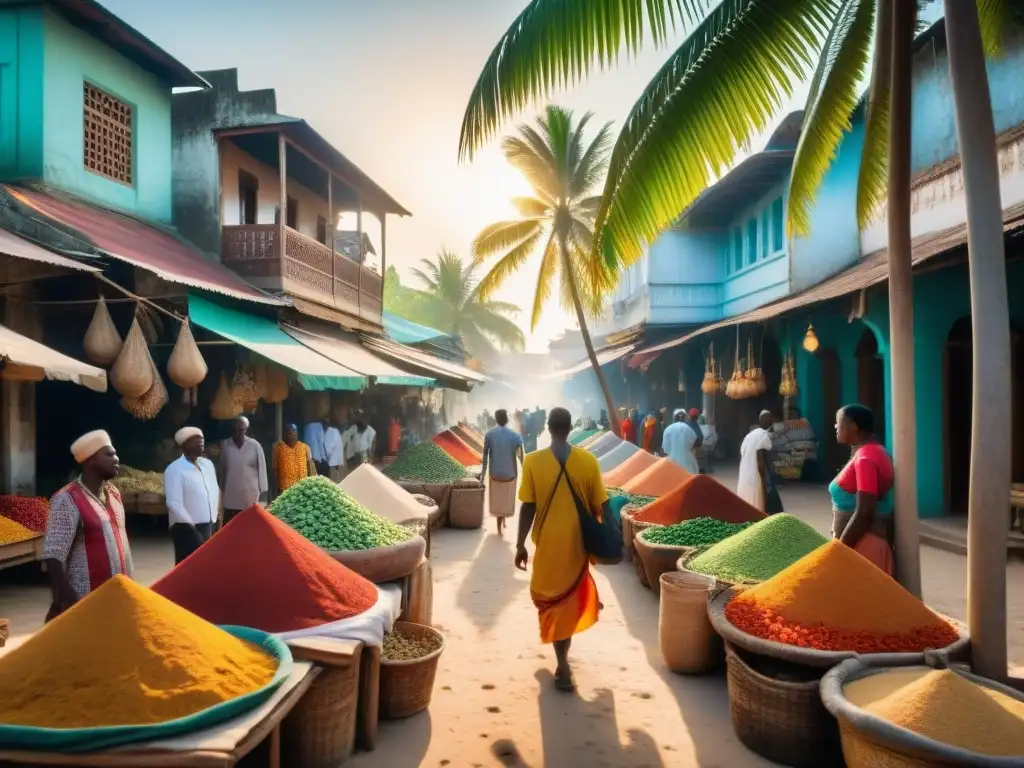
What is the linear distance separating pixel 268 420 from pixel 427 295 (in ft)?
80.1

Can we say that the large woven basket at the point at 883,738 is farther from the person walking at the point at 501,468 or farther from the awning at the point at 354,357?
the awning at the point at 354,357

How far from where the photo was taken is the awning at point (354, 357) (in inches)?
423

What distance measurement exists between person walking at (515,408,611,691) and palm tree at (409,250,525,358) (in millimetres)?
29342

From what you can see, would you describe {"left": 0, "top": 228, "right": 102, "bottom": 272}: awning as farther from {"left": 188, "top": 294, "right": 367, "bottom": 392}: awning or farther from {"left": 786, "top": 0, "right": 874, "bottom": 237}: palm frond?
{"left": 786, "top": 0, "right": 874, "bottom": 237}: palm frond

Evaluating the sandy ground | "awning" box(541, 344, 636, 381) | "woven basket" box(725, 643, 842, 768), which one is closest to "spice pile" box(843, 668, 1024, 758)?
"woven basket" box(725, 643, 842, 768)

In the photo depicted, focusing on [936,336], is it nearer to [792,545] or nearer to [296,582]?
[792,545]

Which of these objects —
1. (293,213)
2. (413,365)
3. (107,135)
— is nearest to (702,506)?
(413,365)

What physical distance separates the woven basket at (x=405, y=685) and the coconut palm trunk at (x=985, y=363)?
2.61 meters

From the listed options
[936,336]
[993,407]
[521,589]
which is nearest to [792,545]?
[993,407]

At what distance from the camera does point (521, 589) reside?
653cm

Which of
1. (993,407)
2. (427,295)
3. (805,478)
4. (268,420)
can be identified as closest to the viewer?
(993,407)

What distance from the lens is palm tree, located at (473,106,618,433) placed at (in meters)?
16.0

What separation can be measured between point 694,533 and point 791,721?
7.94ft

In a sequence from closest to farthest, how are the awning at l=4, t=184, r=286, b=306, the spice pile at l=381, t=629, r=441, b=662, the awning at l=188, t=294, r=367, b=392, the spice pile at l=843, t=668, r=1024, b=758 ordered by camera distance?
the spice pile at l=843, t=668, r=1024, b=758 < the spice pile at l=381, t=629, r=441, b=662 < the awning at l=4, t=184, r=286, b=306 < the awning at l=188, t=294, r=367, b=392
